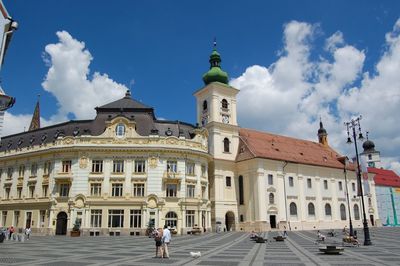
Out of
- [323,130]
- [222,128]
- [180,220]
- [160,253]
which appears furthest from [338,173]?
[160,253]

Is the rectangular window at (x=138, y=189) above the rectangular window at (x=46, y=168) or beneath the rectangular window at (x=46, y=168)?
beneath

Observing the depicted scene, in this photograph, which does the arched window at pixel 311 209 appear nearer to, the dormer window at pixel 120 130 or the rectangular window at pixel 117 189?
the rectangular window at pixel 117 189

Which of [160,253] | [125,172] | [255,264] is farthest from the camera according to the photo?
[125,172]

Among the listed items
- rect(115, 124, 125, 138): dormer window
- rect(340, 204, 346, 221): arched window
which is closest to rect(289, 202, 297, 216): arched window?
rect(340, 204, 346, 221): arched window

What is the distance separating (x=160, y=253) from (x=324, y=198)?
168 feet

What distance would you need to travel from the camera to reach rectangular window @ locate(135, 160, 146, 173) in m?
46.5

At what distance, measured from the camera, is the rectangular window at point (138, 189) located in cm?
4572

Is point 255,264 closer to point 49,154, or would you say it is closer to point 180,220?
point 180,220

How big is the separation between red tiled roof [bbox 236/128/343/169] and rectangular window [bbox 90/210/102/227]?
24.7m

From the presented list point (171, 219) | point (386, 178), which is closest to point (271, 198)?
point (171, 219)

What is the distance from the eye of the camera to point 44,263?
16.5m

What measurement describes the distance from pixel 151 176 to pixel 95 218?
27.7 feet

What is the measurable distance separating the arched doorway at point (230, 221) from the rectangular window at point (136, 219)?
682 inches

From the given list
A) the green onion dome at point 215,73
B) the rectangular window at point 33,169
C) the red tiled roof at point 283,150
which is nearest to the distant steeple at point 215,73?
the green onion dome at point 215,73
